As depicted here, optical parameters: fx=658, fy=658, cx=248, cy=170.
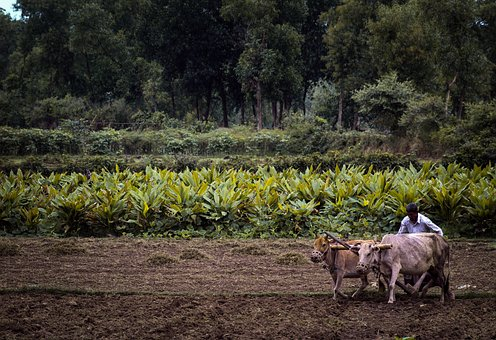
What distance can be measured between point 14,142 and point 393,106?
19319 millimetres

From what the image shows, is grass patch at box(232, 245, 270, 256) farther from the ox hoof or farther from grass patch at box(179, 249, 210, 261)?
the ox hoof

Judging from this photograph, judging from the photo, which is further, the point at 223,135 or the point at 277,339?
the point at 223,135

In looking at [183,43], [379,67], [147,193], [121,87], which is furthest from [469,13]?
[121,87]

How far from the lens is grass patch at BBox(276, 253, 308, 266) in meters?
11.6

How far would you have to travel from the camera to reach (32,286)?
993 cm

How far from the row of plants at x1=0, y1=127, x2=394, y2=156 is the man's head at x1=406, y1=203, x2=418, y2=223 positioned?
23.6 m

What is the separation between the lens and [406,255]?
846 cm

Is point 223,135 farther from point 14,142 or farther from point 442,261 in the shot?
point 442,261

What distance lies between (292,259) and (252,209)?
123 inches

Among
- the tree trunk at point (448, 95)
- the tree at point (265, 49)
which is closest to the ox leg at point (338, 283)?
the tree trunk at point (448, 95)

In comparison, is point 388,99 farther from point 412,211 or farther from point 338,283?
point 338,283

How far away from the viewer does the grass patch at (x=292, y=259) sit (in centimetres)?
1157

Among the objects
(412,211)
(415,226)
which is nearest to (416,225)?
(415,226)

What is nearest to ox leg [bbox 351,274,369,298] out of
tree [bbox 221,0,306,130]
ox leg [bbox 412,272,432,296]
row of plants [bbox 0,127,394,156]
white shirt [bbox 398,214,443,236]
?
ox leg [bbox 412,272,432,296]
